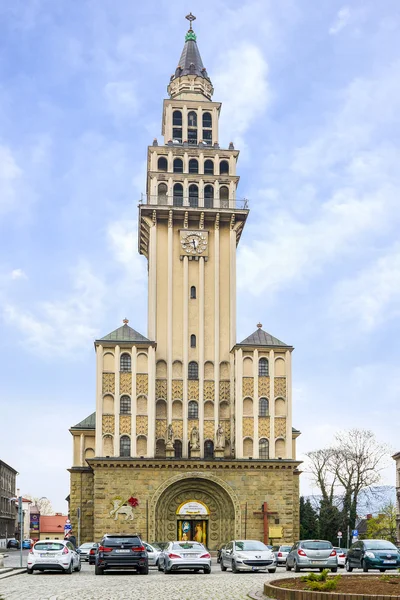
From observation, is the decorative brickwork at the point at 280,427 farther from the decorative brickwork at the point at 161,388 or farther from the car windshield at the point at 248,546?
the car windshield at the point at 248,546

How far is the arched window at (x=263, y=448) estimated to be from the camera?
58750 millimetres

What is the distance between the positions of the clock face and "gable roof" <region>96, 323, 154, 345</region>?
7423 mm

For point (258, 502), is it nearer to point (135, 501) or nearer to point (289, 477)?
point (289, 477)

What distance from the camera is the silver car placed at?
32156 mm

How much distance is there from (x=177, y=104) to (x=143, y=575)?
46.8 m

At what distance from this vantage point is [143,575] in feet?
102

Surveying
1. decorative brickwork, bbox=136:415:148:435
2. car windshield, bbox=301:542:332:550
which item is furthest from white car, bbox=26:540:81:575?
decorative brickwork, bbox=136:415:148:435

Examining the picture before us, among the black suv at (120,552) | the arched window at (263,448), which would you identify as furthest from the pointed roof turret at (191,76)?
the black suv at (120,552)

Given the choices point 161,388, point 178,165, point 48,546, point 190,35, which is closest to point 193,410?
point 161,388

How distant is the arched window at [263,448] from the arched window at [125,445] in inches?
361

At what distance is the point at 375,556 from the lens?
3209 centimetres

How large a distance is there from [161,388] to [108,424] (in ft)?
15.6

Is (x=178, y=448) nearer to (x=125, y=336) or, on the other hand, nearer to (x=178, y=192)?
(x=125, y=336)

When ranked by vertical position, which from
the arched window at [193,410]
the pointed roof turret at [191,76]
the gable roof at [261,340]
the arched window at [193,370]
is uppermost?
the pointed roof turret at [191,76]
